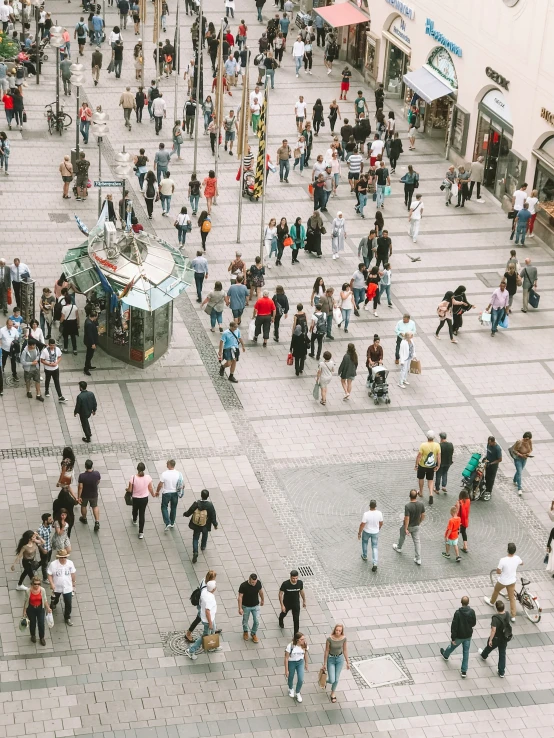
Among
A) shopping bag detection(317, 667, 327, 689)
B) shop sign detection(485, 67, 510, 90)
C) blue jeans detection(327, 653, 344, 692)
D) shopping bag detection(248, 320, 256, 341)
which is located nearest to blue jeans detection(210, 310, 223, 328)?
shopping bag detection(248, 320, 256, 341)

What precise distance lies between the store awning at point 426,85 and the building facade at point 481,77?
0.04 m

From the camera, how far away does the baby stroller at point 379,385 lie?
28016 millimetres

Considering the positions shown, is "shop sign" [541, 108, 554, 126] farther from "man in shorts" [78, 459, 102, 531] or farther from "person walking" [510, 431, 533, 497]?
"man in shorts" [78, 459, 102, 531]

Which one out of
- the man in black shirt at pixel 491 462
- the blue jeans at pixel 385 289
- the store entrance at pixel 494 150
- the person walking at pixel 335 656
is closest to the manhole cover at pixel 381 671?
the person walking at pixel 335 656

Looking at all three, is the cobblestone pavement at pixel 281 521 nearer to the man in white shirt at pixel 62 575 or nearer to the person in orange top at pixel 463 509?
the person in orange top at pixel 463 509

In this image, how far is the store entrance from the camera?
39.6m

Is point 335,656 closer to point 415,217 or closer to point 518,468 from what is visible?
point 518,468

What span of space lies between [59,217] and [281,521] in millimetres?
15567

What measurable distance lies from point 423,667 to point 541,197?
1999 centimetres

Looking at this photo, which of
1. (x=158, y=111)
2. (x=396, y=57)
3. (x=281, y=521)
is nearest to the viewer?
(x=281, y=521)

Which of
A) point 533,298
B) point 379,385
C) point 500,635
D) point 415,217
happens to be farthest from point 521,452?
point 415,217

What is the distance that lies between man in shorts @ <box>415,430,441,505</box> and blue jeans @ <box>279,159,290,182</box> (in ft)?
56.5

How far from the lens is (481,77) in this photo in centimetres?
4038

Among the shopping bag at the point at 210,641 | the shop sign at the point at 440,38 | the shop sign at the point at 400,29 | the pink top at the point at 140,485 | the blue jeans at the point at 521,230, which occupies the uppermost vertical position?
the shop sign at the point at 440,38
